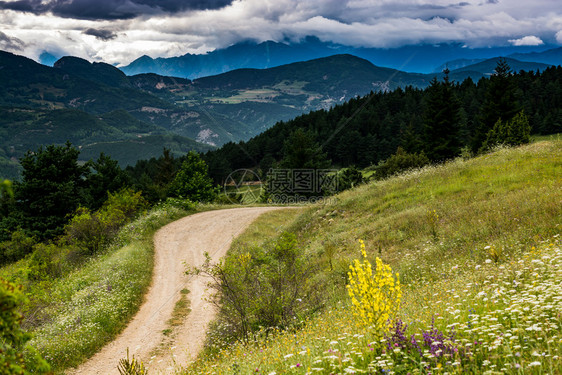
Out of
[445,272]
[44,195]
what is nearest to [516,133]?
[445,272]

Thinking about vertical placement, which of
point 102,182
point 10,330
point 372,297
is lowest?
point 102,182

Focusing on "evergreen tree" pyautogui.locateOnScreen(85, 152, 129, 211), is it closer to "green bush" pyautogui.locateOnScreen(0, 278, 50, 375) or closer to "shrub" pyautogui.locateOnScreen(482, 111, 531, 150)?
"shrub" pyautogui.locateOnScreen(482, 111, 531, 150)

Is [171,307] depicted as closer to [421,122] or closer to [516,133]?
[516,133]

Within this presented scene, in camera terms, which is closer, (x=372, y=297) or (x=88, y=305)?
(x=372, y=297)

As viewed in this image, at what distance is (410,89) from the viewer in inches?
4951

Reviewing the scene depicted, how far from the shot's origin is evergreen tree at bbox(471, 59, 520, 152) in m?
54.5

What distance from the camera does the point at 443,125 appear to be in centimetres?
5347

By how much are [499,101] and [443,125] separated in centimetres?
1126

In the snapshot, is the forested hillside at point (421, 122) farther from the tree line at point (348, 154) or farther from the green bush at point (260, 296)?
the green bush at point (260, 296)

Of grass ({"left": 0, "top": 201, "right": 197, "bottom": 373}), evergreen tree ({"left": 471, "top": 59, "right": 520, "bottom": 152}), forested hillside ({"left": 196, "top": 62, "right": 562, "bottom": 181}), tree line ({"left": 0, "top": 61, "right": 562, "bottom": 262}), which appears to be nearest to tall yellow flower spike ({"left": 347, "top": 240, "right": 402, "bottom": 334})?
grass ({"left": 0, "top": 201, "right": 197, "bottom": 373})

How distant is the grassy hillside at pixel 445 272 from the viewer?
4.16 metres

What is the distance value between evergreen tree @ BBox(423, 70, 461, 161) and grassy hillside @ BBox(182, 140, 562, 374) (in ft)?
115

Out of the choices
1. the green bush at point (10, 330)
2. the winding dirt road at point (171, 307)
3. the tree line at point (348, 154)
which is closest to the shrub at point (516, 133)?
the tree line at point (348, 154)

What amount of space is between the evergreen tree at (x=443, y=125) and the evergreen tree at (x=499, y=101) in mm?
5289
